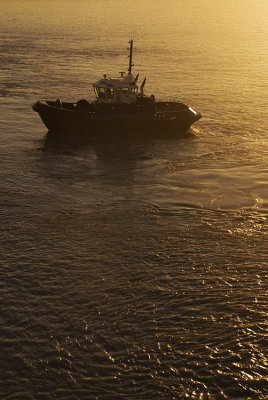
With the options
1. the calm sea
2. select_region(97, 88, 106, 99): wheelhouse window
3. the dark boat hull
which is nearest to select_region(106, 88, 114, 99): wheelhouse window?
select_region(97, 88, 106, 99): wheelhouse window

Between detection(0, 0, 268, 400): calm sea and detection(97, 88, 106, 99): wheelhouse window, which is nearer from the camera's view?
detection(0, 0, 268, 400): calm sea

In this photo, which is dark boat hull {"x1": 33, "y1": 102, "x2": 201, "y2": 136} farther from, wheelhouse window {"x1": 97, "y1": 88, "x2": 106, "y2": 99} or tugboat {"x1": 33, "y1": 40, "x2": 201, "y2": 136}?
wheelhouse window {"x1": 97, "y1": 88, "x2": 106, "y2": 99}

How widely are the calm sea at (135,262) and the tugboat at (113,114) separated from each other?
1.60m

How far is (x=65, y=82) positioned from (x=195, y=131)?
21364 millimetres

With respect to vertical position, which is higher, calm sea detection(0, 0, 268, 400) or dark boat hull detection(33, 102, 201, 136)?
dark boat hull detection(33, 102, 201, 136)

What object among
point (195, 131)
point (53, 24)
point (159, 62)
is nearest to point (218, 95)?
point (195, 131)

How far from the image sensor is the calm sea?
46.8 feet

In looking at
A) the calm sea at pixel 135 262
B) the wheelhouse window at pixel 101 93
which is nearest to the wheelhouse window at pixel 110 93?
the wheelhouse window at pixel 101 93

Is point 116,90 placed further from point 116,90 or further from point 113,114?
point 113,114

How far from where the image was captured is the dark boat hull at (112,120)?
35.6 metres

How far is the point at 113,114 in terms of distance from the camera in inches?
1417

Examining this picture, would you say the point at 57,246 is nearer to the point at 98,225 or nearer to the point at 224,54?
the point at 98,225

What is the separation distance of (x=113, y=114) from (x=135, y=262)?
61.9ft

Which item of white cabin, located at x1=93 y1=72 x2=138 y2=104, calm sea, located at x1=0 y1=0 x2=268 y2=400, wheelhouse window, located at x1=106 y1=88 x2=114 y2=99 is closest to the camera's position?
calm sea, located at x1=0 y1=0 x2=268 y2=400
